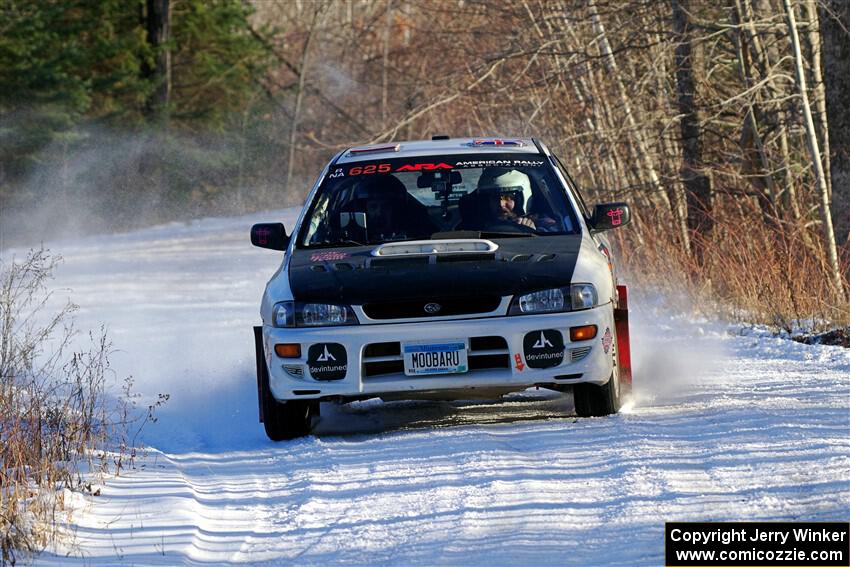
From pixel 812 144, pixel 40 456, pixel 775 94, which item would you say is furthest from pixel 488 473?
pixel 775 94

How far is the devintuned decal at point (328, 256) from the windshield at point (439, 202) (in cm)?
24

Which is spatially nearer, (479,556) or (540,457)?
(479,556)

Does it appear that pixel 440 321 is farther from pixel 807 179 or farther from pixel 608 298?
pixel 807 179

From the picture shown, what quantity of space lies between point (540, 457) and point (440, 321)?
3.27 ft

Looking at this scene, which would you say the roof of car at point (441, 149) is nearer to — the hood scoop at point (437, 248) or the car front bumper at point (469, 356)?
the hood scoop at point (437, 248)

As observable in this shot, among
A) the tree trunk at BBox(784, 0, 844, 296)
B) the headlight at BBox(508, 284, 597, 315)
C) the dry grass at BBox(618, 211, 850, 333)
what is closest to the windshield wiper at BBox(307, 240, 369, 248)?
the headlight at BBox(508, 284, 597, 315)

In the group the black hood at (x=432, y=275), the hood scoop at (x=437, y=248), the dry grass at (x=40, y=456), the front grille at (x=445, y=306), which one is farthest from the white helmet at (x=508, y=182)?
the dry grass at (x=40, y=456)

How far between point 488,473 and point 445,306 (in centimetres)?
124

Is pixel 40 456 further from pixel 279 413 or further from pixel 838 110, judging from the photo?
pixel 838 110

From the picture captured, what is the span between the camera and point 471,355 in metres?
7.52

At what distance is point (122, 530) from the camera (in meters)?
5.97

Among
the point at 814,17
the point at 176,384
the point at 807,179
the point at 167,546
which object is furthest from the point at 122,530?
the point at 807,179

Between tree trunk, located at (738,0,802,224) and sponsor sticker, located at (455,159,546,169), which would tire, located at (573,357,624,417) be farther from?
tree trunk, located at (738,0,802,224)

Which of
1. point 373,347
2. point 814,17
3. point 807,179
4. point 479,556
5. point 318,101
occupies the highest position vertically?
point 318,101
